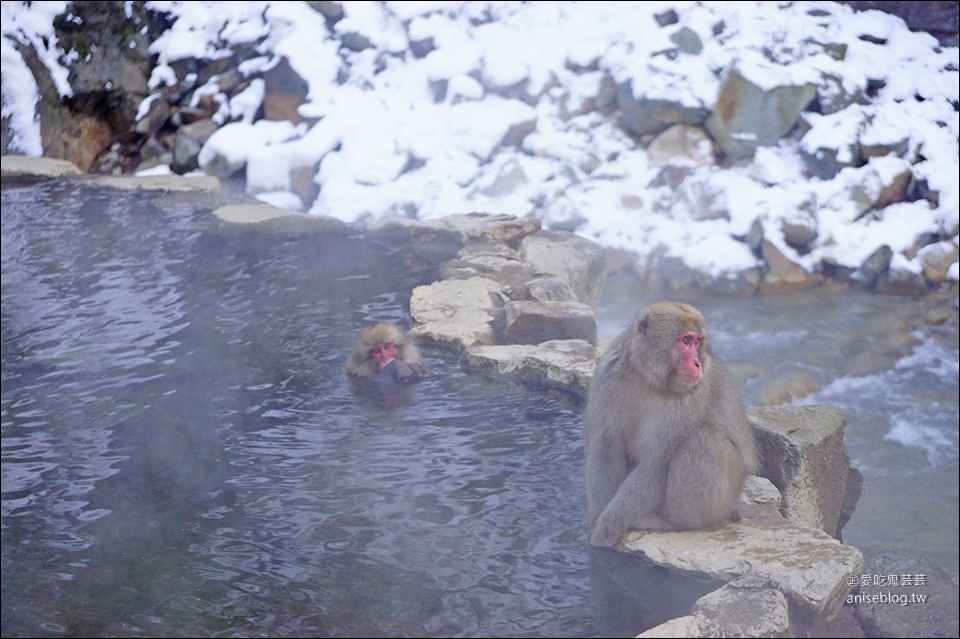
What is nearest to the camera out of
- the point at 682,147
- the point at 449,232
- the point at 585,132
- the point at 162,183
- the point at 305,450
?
the point at 305,450

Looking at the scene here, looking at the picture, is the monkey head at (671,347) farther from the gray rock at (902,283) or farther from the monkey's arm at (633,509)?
the gray rock at (902,283)

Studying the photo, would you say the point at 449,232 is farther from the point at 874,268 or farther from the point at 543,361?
the point at 874,268

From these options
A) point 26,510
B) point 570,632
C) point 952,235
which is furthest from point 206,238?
point 952,235

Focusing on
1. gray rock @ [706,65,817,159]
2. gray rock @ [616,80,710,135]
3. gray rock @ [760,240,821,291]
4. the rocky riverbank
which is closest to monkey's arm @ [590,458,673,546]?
the rocky riverbank

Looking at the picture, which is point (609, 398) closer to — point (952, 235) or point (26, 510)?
point (26, 510)

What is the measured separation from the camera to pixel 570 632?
7.43 ft

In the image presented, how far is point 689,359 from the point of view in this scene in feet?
8.09

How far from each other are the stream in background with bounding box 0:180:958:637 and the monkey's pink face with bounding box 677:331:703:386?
22.8 inches

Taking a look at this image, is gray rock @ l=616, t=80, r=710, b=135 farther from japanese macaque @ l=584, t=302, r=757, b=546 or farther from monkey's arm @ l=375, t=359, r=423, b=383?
japanese macaque @ l=584, t=302, r=757, b=546

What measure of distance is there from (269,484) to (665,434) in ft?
4.70

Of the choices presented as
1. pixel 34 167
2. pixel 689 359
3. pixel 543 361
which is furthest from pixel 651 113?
pixel 689 359

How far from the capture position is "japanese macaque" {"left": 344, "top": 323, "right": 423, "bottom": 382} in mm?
3943

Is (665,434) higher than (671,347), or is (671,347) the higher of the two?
(671,347)

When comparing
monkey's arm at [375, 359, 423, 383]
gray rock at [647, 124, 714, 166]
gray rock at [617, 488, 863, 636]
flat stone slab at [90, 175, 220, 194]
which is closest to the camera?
gray rock at [617, 488, 863, 636]
